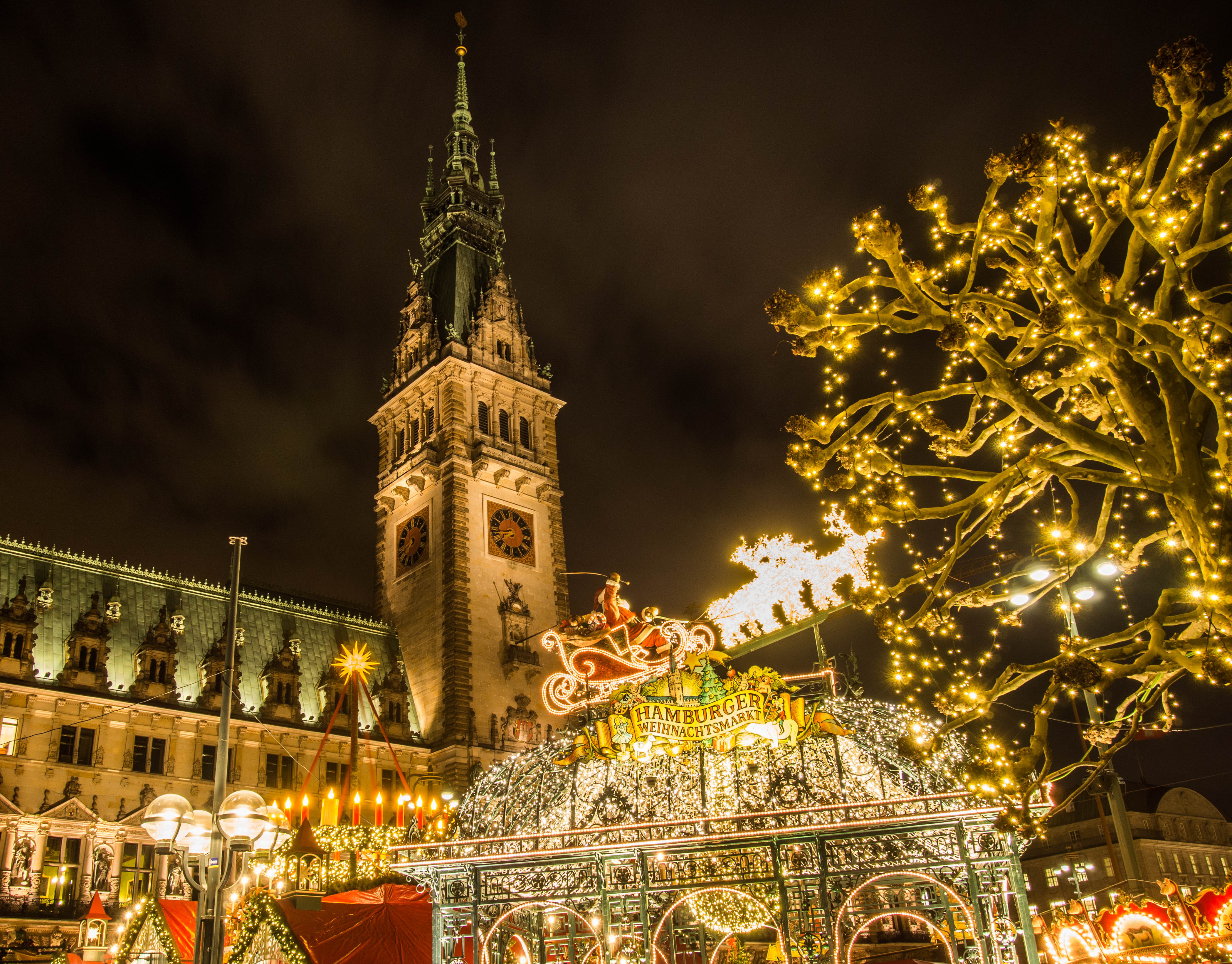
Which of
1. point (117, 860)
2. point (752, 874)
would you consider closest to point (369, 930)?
point (752, 874)

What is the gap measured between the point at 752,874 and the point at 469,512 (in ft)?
126

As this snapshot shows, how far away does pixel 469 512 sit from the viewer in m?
53.4

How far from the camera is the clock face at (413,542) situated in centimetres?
5450

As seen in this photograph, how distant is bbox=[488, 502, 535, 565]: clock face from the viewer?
54219 mm

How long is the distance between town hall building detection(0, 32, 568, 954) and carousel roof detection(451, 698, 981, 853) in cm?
1550

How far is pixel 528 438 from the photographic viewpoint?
59.5 metres

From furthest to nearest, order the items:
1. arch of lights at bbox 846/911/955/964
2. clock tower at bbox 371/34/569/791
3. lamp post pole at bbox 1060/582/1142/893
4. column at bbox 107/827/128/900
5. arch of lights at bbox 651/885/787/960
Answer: clock tower at bbox 371/34/569/791, column at bbox 107/827/128/900, lamp post pole at bbox 1060/582/1142/893, arch of lights at bbox 651/885/787/960, arch of lights at bbox 846/911/955/964

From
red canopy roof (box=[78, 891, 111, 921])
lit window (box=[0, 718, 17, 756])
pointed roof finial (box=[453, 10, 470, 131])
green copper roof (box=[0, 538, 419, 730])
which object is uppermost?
pointed roof finial (box=[453, 10, 470, 131])

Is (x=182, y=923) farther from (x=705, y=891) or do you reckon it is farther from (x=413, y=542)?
(x=413, y=542)

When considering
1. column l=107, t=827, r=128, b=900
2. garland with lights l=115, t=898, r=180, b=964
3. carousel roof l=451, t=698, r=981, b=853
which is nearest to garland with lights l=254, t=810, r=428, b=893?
garland with lights l=115, t=898, r=180, b=964

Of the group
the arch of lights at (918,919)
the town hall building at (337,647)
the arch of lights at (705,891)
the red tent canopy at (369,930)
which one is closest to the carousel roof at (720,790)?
the arch of lights at (705,891)

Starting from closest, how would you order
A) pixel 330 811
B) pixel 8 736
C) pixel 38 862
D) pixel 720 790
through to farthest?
pixel 720 790, pixel 330 811, pixel 38 862, pixel 8 736

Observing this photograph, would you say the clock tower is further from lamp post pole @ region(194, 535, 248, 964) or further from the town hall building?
lamp post pole @ region(194, 535, 248, 964)

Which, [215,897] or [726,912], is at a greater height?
[215,897]
